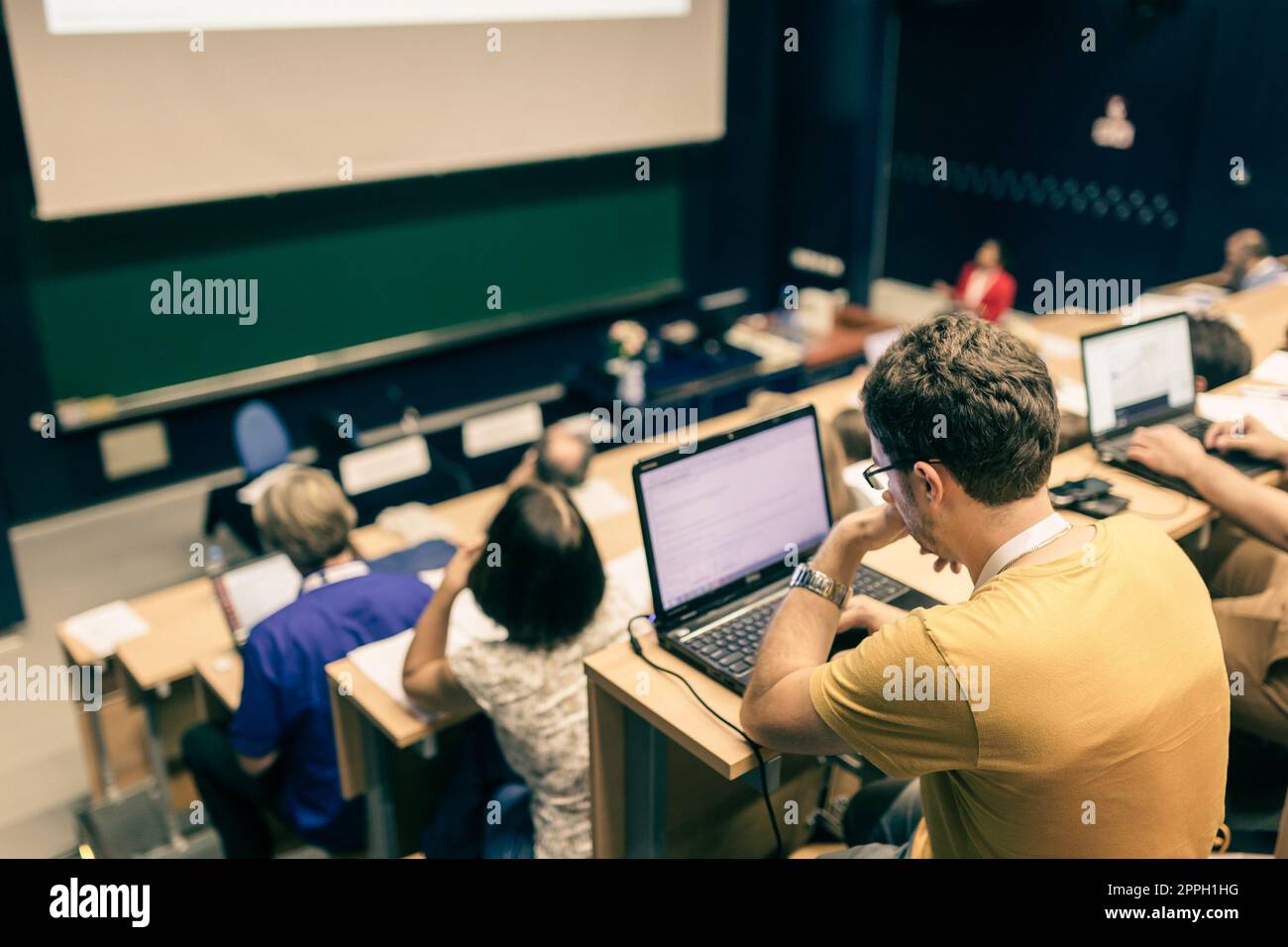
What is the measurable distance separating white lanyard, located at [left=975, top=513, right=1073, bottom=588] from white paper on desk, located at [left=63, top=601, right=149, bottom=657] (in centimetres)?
248

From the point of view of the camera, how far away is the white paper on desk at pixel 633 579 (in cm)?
217

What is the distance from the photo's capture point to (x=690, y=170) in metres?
6.41

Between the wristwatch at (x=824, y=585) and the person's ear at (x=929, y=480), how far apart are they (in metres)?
0.22

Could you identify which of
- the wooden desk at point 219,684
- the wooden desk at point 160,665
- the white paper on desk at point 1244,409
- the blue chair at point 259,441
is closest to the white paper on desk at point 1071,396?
the white paper on desk at point 1244,409

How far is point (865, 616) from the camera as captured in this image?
71.0 inches

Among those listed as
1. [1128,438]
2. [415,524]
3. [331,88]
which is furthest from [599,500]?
[331,88]

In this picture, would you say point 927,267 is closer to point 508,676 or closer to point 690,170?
point 690,170

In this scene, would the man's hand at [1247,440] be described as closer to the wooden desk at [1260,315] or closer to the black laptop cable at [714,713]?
the wooden desk at [1260,315]

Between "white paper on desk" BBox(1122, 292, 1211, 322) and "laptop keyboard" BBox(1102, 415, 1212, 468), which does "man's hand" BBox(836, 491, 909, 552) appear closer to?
"laptop keyboard" BBox(1102, 415, 1212, 468)

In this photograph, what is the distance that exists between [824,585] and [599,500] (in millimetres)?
1862

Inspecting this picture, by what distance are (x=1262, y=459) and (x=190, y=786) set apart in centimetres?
300

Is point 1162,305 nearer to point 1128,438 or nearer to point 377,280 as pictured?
point 1128,438

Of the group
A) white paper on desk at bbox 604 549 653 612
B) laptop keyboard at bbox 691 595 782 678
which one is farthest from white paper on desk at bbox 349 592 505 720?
laptop keyboard at bbox 691 595 782 678
